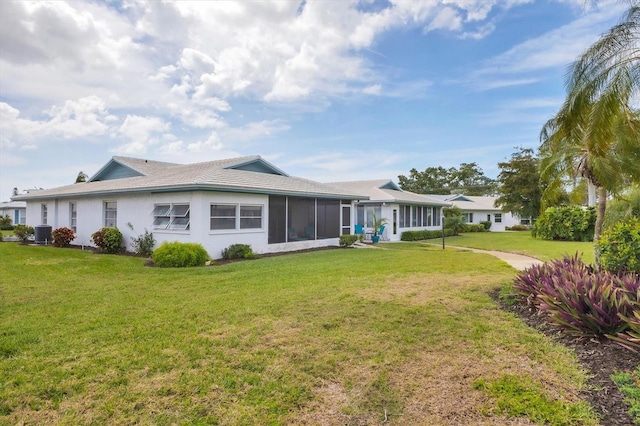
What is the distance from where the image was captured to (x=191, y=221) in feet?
43.7

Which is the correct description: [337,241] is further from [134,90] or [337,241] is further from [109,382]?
[109,382]

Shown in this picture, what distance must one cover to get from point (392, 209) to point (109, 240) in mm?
16885

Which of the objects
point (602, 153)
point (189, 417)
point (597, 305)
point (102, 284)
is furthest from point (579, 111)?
point (102, 284)

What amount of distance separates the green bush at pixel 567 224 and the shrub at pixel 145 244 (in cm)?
2457

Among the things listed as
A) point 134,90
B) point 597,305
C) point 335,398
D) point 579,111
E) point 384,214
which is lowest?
point 335,398

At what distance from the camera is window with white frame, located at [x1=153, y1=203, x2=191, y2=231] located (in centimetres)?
1370

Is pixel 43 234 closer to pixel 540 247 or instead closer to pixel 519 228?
pixel 540 247

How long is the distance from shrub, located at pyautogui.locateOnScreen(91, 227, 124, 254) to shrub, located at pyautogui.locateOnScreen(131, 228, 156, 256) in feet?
3.22

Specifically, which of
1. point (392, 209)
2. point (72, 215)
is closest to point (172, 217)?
point (72, 215)

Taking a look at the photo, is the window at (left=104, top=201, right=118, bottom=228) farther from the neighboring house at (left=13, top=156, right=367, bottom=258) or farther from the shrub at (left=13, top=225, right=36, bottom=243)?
the shrub at (left=13, top=225, right=36, bottom=243)

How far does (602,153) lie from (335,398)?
10.2m

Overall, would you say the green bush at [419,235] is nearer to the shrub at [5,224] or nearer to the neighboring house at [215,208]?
the neighboring house at [215,208]

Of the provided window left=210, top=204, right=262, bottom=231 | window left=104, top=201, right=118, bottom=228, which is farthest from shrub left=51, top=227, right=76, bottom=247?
window left=210, top=204, right=262, bottom=231

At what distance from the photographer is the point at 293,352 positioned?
457 cm
